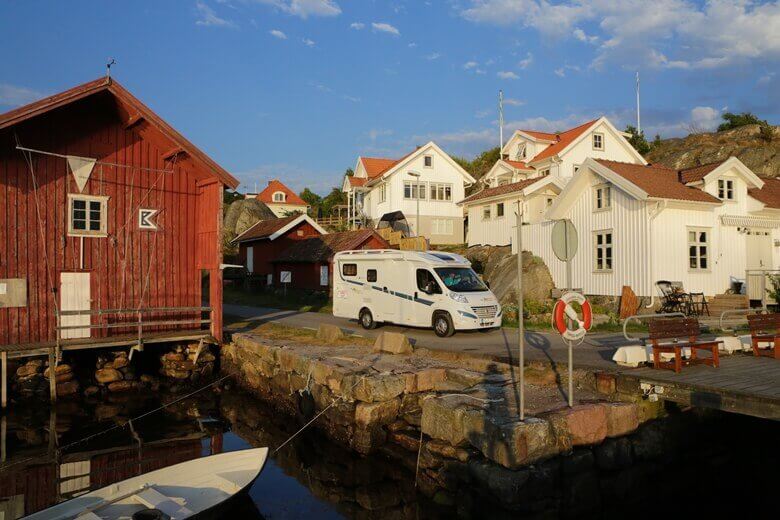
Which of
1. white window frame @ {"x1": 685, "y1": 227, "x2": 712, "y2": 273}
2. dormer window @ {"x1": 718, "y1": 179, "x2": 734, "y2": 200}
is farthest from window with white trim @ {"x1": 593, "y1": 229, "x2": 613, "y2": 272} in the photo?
dormer window @ {"x1": 718, "y1": 179, "x2": 734, "y2": 200}

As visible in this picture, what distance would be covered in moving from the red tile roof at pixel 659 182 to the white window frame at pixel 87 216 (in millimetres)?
18182

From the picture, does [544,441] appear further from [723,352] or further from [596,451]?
[723,352]

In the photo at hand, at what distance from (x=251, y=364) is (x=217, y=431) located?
10.7ft

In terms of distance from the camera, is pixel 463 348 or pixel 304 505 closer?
pixel 304 505

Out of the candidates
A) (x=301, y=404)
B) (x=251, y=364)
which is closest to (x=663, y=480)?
(x=301, y=404)

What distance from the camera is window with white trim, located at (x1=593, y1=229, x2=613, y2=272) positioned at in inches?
885

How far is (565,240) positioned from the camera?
7668 millimetres

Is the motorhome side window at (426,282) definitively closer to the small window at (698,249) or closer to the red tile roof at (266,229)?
the small window at (698,249)

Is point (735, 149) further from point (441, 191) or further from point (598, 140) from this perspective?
point (441, 191)

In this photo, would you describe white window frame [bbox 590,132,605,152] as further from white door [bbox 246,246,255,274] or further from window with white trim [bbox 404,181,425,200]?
white door [bbox 246,246,255,274]

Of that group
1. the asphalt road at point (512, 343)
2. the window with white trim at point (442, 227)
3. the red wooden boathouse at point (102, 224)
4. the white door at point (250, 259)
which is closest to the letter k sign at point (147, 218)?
the red wooden boathouse at point (102, 224)

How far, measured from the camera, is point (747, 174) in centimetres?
2298

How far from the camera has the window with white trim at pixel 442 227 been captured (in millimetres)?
43438

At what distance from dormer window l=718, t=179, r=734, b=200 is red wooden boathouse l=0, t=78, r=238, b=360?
19.6 metres
